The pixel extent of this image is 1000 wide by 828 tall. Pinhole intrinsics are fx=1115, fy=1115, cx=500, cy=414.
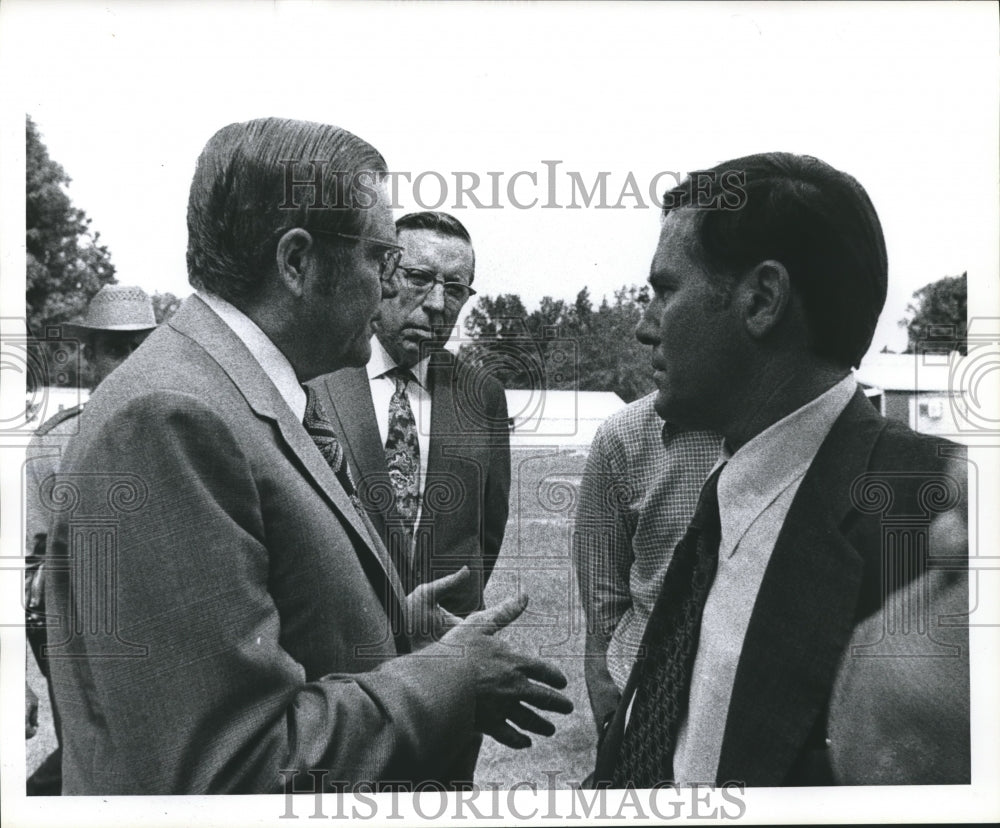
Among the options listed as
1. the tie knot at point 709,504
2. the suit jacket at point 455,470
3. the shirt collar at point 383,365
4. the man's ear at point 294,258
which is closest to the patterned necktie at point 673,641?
the tie knot at point 709,504

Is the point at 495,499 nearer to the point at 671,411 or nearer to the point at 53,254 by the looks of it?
the point at 671,411

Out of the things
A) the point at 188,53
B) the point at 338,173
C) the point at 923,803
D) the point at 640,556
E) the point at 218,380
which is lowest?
the point at 923,803

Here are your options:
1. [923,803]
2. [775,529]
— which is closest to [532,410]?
[775,529]

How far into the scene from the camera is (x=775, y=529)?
12.1 feet

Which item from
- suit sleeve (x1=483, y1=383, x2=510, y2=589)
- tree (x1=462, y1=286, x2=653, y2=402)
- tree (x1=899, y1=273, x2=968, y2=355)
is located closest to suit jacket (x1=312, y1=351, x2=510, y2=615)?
suit sleeve (x1=483, y1=383, x2=510, y2=589)

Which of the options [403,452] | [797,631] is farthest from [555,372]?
[797,631]

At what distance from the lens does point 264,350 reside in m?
3.50

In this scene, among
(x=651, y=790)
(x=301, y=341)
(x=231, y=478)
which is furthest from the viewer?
(x=651, y=790)

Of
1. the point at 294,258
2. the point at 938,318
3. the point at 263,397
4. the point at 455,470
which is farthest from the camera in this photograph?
the point at 938,318

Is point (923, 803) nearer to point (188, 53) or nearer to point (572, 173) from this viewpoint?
point (572, 173)

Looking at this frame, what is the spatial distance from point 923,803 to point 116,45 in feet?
Result: 12.6

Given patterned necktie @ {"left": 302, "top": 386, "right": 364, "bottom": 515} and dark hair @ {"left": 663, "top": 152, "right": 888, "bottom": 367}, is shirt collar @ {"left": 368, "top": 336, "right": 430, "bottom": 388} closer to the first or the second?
patterned necktie @ {"left": 302, "top": 386, "right": 364, "bottom": 515}

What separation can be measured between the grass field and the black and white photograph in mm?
11

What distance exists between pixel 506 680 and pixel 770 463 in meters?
1.15
